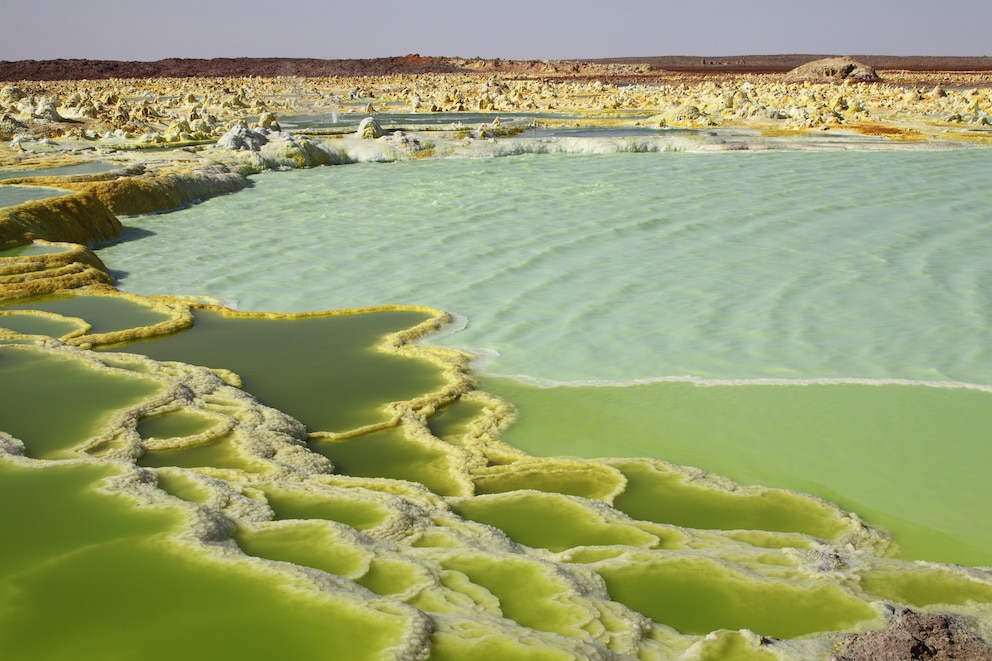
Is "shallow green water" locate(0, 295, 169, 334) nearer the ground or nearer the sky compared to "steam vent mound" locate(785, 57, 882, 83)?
nearer the ground

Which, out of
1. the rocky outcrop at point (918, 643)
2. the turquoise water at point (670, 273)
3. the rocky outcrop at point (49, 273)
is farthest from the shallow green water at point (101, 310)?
the rocky outcrop at point (918, 643)

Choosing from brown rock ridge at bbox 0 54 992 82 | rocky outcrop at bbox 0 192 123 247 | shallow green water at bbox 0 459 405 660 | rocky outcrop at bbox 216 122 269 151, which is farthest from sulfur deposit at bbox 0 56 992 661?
brown rock ridge at bbox 0 54 992 82

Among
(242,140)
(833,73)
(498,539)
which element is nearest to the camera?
(498,539)

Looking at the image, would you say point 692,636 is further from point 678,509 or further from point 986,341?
point 986,341

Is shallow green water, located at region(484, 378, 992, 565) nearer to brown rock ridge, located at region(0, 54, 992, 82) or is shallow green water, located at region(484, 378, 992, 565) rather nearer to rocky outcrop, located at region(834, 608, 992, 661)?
rocky outcrop, located at region(834, 608, 992, 661)

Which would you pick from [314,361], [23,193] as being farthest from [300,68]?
[314,361]

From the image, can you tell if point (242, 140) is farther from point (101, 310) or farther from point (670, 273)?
point (670, 273)
